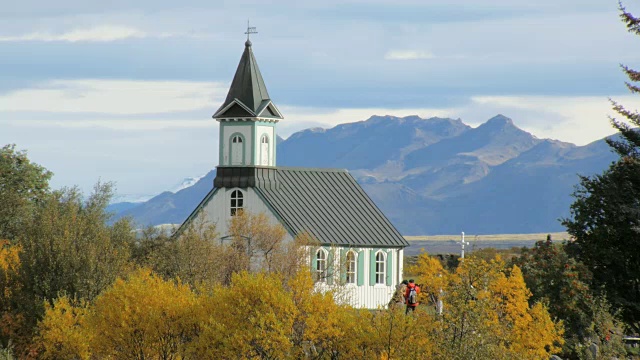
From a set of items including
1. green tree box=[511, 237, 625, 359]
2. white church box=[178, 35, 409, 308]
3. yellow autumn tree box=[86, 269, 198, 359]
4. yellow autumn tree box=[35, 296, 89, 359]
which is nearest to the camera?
yellow autumn tree box=[86, 269, 198, 359]

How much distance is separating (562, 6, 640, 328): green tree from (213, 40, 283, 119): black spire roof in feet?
108

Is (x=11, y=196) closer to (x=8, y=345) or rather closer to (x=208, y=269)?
(x=208, y=269)

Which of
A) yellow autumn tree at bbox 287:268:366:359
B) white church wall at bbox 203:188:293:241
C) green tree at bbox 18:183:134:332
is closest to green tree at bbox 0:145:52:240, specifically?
white church wall at bbox 203:188:293:241

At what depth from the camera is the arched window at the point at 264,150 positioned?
7894 centimetres

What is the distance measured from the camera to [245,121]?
7831 cm

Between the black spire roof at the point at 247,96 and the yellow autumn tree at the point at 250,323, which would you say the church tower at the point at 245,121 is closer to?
the black spire roof at the point at 247,96

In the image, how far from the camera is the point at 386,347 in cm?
3631

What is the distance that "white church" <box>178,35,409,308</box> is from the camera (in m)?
77.2

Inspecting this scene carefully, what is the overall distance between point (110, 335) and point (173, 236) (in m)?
20.1

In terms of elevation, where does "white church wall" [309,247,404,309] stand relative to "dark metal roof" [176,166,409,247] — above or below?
below

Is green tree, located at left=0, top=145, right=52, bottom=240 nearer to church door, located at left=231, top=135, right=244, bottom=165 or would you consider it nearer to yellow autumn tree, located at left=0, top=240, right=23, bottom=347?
church door, located at left=231, top=135, right=244, bottom=165

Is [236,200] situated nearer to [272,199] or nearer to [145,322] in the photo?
[272,199]

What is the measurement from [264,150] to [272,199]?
3.35 meters

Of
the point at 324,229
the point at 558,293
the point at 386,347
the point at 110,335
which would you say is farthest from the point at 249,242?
the point at 386,347
